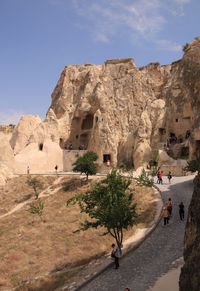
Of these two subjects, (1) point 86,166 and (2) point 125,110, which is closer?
(1) point 86,166

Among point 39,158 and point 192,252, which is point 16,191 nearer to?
point 39,158

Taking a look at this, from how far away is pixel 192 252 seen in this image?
10.8m

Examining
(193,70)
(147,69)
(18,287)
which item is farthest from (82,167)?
(147,69)

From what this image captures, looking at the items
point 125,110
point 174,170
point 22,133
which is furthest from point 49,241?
point 125,110

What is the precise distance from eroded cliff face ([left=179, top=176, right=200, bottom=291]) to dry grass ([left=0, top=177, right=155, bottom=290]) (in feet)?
29.3

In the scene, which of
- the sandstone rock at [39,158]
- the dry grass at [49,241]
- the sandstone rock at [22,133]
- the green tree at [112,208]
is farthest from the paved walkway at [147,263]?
the sandstone rock at [22,133]

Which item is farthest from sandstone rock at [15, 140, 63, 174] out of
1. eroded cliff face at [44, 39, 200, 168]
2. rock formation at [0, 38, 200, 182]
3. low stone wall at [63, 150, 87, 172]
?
eroded cliff face at [44, 39, 200, 168]

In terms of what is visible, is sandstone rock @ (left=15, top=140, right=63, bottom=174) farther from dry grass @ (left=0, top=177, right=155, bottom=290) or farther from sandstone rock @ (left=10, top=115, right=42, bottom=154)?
dry grass @ (left=0, top=177, right=155, bottom=290)

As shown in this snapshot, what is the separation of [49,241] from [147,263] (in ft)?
30.8

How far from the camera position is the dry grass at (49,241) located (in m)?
20.8

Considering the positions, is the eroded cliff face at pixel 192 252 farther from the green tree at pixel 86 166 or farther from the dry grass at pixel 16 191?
the dry grass at pixel 16 191

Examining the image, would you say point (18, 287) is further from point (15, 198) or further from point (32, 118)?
point (32, 118)

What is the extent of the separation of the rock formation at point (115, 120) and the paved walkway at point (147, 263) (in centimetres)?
1886

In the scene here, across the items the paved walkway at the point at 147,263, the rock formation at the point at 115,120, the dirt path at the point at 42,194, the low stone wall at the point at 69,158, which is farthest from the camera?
the low stone wall at the point at 69,158
